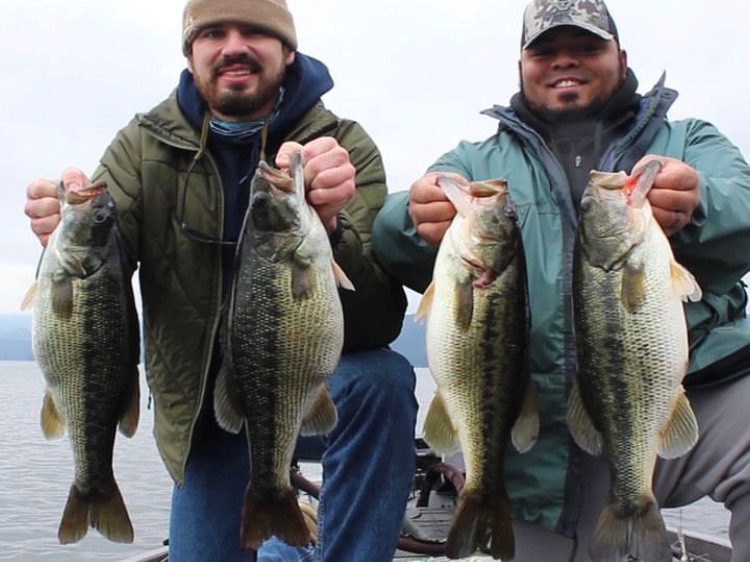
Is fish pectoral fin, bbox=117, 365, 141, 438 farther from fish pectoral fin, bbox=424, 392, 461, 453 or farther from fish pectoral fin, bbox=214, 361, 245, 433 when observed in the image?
fish pectoral fin, bbox=424, 392, 461, 453

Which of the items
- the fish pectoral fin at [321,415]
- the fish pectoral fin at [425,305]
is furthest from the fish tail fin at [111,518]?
the fish pectoral fin at [425,305]

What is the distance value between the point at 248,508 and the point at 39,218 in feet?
5.09

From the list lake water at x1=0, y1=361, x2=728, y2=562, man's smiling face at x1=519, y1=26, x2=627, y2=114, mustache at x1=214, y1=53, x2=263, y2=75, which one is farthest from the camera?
lake water at x1=0, y1=361, x2=728, y2=562

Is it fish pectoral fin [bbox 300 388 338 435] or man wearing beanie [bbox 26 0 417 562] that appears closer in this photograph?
fish pectoral fin [bbox 300 388 338 435]

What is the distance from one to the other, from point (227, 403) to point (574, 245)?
5.18 feet

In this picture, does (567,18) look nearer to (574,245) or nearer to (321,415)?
(574,245)

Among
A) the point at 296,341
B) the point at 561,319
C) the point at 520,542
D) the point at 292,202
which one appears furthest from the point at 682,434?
the point at 292,202

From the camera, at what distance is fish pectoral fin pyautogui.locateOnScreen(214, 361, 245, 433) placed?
11.6 feet

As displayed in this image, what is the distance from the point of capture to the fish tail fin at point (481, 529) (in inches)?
135

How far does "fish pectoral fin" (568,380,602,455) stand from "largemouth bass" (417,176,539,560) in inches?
6.6

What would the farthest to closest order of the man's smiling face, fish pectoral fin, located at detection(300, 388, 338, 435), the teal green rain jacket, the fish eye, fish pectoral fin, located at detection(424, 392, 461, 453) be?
1. the man's smiling face
2. the teal green rain jacket
3. fish pectoral fin, located at detection(424, 392, 461, 453)
4. fish pectoral fin, located at detection(300, 388, 338, 435)
5. the fish eye

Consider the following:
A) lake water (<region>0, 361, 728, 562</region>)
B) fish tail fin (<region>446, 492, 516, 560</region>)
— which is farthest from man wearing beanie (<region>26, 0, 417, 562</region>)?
lake water (<region>0, 361, 728, 562</region>)

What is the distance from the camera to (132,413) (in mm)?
3805

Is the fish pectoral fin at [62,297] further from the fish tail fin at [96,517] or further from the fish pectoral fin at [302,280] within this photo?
the fish pectoral fin at [302,280]
